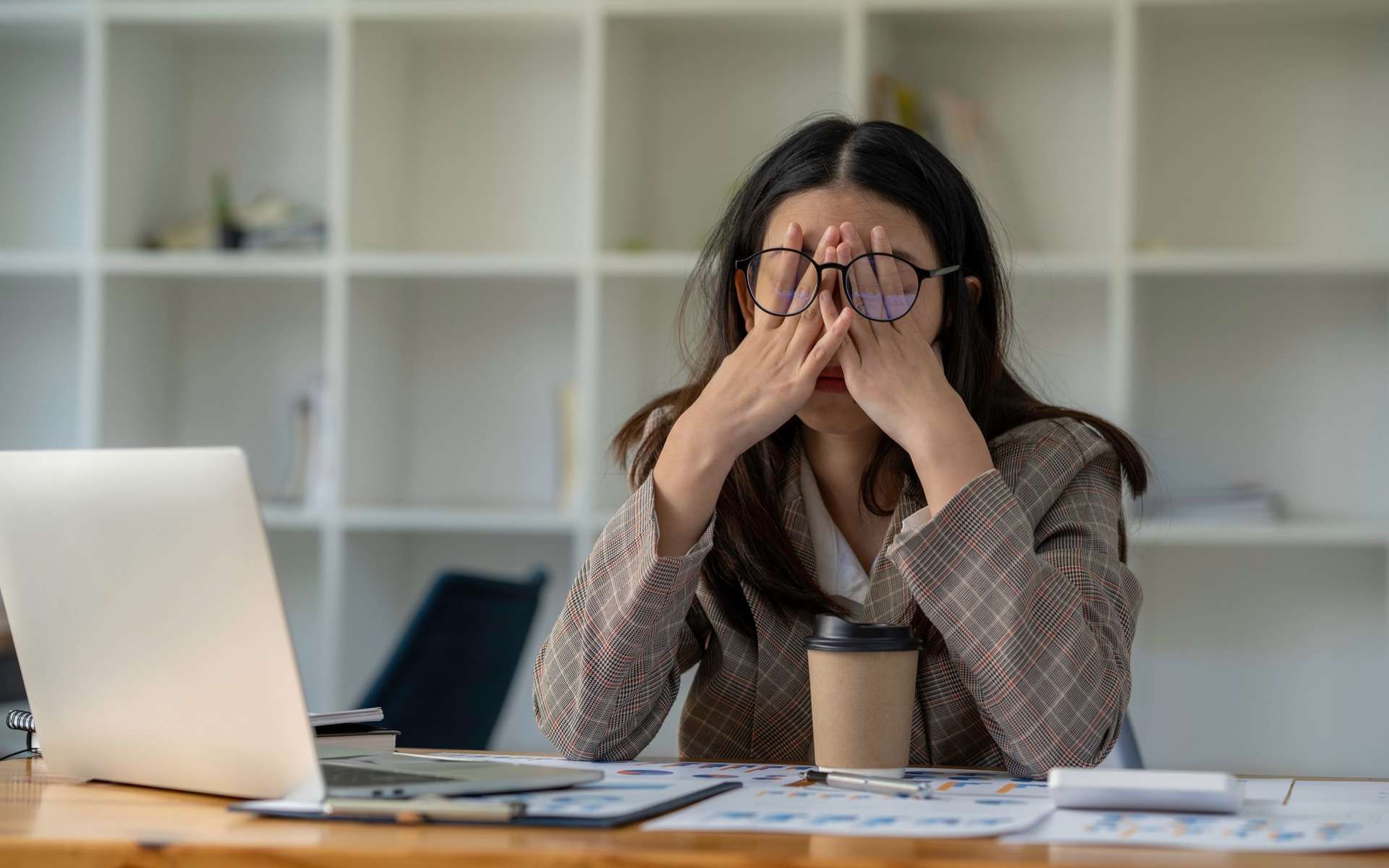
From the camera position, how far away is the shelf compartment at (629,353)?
109 inches

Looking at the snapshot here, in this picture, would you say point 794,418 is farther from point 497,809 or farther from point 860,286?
point 497,809

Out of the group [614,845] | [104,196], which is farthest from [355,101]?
[614,845]

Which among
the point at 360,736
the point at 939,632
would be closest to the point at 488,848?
the point at 360,736

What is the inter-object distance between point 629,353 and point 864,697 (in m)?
1.95

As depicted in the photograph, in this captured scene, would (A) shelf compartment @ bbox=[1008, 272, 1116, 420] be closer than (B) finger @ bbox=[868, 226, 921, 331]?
No

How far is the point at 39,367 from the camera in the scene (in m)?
3.13

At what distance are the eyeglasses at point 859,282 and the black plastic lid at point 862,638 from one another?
13.9 inches

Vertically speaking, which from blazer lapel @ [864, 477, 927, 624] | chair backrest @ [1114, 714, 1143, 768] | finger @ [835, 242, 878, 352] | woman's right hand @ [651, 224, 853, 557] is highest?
finger @ [835, 242, 878, 352]

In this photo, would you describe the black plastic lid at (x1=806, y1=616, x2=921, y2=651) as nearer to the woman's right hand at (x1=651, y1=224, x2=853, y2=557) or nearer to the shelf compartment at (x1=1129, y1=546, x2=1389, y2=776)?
the woman's right hand at (x1=651, y1=224, x2=853, y2=557)

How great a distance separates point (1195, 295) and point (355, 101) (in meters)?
1.74

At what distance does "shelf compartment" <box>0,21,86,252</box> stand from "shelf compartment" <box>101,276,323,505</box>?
33 cm

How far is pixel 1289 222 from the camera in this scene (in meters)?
2.84

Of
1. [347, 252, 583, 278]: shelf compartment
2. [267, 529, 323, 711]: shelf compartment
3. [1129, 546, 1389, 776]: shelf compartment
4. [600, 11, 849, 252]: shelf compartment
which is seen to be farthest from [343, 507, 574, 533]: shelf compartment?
[1129, 546, 1389, 776]: shelf compartment

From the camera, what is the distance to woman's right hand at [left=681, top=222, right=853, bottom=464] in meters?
1.21
